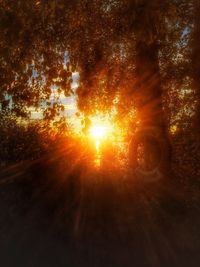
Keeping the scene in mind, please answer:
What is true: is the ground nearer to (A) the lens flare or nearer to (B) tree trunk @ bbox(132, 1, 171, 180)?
(B) tree trunk @ bbox(132, 1, 171, 180)

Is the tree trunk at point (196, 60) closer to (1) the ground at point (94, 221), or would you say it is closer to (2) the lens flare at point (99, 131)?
(1) the ground at point (94, 221)

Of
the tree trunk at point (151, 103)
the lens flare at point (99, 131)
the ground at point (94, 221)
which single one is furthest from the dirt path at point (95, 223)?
the lens flare at point (99, 131)

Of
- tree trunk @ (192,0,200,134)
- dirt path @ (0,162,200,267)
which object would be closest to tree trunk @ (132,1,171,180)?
dirt path @ (0,162,200,267)

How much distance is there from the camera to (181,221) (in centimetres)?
1044

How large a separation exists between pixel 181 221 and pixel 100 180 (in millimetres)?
3561

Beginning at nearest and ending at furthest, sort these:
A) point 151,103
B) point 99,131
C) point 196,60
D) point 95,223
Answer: point 95,223 < point 151,103 < point 196,60 < point 99,131

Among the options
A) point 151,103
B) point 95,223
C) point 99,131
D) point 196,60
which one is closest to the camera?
point 95,223

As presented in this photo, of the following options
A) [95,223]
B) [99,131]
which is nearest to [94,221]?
[95,223]

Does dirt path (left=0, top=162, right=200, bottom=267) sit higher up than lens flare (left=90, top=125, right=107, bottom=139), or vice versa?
lens flare (left=90, top=125, right=107, bottom=139)

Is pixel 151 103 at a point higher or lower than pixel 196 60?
lower

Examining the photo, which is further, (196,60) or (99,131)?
(99,131)

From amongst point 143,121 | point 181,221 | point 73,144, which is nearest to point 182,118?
point 143,121

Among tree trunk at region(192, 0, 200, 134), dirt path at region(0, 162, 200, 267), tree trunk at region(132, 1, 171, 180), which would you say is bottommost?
dirt path at region(0, 162, 200, 267)

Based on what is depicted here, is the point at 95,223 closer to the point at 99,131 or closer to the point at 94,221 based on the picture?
the point at 94,221
